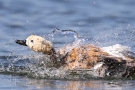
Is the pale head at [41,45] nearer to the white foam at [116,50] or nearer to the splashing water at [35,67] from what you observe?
the splashing water at [35,67]

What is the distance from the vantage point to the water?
370 inches

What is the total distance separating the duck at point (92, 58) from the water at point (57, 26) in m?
0.28

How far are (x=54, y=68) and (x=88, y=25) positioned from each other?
17.0 feet

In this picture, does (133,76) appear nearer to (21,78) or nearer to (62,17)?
(21,78)

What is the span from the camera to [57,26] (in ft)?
50.8

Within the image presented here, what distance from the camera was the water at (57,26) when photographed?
9398 millimetres

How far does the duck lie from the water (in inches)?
10.9

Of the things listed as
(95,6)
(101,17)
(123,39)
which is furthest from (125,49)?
(95,6)

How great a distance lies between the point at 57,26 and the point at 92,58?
17.9 feet

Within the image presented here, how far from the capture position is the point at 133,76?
9820 millimetres

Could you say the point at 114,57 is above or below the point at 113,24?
below

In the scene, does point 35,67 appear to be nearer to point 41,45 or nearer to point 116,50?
point 41,45

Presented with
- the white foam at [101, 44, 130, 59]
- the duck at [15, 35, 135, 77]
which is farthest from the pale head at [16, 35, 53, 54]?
the white foam at [101, 44, 130, 59]

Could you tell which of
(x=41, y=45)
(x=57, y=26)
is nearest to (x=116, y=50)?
(x=41, y=45)
